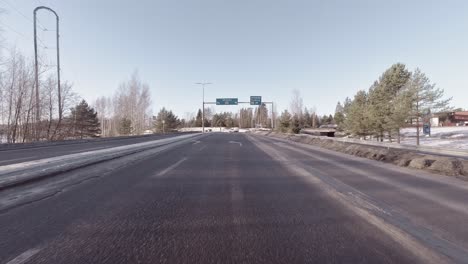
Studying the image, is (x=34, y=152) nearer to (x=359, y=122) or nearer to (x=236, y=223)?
(x=236, y=223)

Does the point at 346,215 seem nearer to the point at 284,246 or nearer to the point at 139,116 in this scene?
the point at 284,246

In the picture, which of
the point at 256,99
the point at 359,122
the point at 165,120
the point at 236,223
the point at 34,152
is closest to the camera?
the point at 236,223

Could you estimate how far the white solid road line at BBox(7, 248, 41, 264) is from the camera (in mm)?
2406

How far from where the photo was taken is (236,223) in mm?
3521

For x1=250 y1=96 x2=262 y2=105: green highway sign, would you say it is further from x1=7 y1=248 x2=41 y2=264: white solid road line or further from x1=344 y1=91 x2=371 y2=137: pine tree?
x1=7 y1=248 x2=41 y2=264: white solid road line

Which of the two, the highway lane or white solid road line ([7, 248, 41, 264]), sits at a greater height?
the highway lane

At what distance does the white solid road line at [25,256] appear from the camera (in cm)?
241

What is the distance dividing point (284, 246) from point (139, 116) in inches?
2361

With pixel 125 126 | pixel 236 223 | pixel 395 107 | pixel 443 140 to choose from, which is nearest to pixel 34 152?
pixel 236 223

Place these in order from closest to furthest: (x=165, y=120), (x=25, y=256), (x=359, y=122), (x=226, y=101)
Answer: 1. (x=25, y=256)
2. (x=359, y=122)
3. (x=226, y=101)
4. (x=165, y=120)

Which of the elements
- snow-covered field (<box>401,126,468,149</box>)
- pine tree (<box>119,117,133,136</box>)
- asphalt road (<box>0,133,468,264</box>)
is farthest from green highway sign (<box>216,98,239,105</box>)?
asphalt road (<box>0,133,468,264</box>)

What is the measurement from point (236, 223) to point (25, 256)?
2.45 meters

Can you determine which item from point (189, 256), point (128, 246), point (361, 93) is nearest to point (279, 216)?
point (189, 256)

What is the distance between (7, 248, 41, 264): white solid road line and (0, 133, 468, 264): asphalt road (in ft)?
0.03
